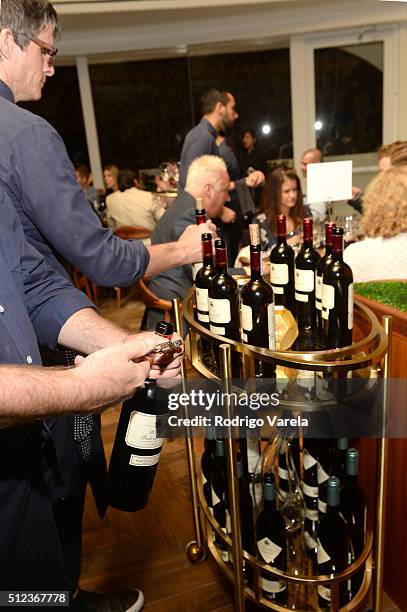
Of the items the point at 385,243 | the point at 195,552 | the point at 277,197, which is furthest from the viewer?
the point at 277,197

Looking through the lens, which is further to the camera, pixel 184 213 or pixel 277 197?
pixel 277 197

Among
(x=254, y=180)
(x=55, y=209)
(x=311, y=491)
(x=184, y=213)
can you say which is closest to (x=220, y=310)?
(x=55, y=209)

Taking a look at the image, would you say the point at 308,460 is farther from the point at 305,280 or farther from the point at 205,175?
the point at 205,175

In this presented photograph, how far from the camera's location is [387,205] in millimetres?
1991

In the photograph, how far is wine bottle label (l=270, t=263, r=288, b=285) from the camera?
1.47 meters

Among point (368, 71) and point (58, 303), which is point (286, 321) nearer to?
point (58, 303)

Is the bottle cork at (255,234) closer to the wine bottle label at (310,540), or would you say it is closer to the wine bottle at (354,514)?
the wine bottle at (354,514)

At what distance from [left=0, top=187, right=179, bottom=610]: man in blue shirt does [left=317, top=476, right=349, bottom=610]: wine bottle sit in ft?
2.37

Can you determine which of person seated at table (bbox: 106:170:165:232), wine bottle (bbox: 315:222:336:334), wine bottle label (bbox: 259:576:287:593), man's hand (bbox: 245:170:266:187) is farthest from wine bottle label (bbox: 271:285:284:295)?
person seated at table (bbox: 106:170:165:232)

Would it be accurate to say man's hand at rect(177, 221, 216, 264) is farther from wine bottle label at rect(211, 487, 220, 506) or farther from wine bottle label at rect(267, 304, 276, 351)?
wine bottle label at rect(211, 487, 220, 506)

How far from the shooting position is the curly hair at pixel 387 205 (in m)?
1.98

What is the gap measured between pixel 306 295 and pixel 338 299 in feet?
0.40

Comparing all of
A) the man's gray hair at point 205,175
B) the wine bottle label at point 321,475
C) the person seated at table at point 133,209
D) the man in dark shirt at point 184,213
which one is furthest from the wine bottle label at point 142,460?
the person seated at table at point 133,209

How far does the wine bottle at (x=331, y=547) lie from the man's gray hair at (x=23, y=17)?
62.1 inches
